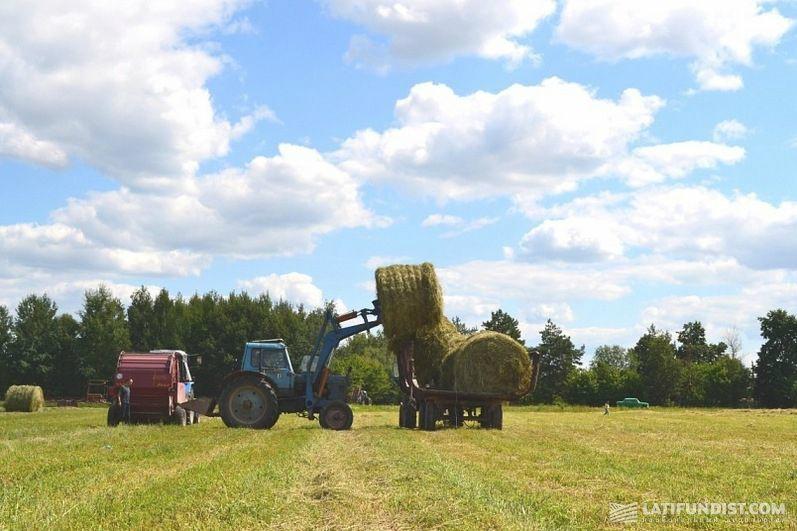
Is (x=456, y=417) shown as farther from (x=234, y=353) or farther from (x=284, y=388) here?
(x=234, y=353)

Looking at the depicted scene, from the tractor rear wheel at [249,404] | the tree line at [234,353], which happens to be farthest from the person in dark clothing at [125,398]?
the tree line at [234,353]

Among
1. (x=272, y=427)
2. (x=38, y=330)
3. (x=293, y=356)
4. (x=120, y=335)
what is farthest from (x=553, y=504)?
(x=38, y=330)

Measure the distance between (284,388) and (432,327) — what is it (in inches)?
184

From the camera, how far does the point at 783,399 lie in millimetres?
71562

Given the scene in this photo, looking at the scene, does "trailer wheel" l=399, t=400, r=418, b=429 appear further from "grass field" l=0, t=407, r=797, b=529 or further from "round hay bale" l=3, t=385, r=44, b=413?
"round hay bale" l=3, t=385, r=44, b=413

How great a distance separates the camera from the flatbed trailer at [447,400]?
22.3 m

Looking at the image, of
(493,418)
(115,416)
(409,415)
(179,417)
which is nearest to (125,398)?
(115,416)

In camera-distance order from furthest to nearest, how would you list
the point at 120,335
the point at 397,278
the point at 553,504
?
the point at 120,335 < the point at 397,278 < the point at 553,504

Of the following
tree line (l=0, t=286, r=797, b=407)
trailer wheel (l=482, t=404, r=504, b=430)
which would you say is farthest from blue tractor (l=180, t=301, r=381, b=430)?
tree line (l=0, t=286, r=797, b=407)

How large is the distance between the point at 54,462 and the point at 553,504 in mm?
8058

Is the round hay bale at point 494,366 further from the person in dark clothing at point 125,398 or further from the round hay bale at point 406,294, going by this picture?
the person in dark clothing at point 125,398

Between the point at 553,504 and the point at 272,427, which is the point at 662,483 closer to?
the point at 553,504

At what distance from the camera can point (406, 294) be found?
72.5 feet

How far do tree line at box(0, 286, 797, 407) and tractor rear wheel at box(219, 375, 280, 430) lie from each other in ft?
155
